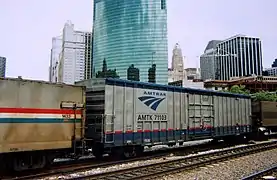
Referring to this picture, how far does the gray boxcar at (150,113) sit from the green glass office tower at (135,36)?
3481 inches

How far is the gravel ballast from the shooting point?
1014cm

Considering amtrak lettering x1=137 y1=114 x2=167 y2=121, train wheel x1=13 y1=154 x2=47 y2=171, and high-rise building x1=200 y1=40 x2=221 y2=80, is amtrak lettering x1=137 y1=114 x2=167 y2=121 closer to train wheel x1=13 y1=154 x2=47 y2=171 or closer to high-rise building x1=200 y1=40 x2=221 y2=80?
train wheel x1=13 y1=154 x2=47 y2=171

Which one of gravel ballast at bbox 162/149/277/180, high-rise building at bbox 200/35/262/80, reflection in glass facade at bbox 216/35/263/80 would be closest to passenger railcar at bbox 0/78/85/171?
gravel ballast at bbox 162/149/277/180

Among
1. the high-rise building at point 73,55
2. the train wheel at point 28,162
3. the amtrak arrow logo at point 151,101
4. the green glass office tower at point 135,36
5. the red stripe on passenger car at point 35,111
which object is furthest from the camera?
the high-rise building at point 73,55

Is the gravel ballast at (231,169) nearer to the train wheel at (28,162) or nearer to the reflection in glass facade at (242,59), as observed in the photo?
the train wheel at (28,162)

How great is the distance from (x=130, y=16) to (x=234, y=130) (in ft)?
312

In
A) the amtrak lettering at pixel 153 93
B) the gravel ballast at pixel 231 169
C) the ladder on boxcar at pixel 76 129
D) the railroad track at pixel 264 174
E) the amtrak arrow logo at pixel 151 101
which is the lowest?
the gravel ballast at pixel 231 169

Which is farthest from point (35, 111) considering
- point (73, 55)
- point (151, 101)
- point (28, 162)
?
point (73, 55)

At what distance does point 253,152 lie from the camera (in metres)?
16.4

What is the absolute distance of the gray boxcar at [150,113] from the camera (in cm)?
1248

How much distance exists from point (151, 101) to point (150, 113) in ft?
2.04

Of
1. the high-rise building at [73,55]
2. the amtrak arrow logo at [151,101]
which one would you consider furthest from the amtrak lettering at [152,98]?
the high-rise building at [73,55]

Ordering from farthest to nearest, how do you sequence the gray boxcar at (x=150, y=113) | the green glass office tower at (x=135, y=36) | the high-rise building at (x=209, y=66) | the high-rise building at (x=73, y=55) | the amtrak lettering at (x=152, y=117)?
the high-rise building at (x=209, y=66)
the high-rise building at (x=73, y=55)
the green glass office tower at (x=135, y=36)
the amtrak lettering at (x=152, y=117)
the gray boxcar at (x=150, y=113)

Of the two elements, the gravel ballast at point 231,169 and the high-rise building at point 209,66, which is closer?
the gravel ballast at point 231,169
